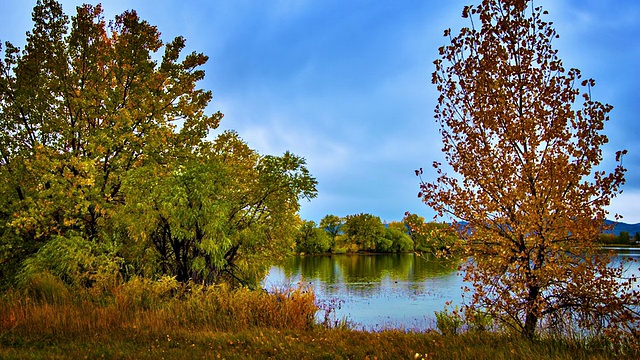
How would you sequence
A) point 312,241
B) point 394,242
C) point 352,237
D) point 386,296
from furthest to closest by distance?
point 394,242 → point 352,237 → point 312,241 → point 386,296

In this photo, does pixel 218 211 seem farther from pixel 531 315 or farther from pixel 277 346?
pixel 531 315

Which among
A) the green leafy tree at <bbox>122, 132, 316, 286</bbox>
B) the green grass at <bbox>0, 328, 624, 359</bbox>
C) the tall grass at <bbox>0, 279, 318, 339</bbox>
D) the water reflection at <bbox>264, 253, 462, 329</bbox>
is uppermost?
the green leafy tree at <bbox>122, 132, 316, 286</bbox>

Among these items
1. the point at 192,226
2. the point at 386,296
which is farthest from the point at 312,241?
the point at 192,226

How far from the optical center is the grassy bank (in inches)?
242

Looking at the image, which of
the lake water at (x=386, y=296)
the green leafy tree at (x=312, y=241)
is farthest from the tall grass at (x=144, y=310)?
the green leafy tree at (x=312, y=241)

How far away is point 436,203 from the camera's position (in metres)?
7.82

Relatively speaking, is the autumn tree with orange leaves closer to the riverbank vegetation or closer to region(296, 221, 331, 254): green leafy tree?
the riverbank vegetation

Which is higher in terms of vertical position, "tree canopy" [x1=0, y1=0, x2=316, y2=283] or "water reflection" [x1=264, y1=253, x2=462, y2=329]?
"tree canopy" [x1=0, y1=0, x2=316, y2=283]

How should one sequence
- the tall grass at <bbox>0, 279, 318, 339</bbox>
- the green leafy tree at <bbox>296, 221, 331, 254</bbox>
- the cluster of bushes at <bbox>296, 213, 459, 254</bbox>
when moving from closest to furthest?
the tall grass at <bbox>0, 279, 318, 339</bbox>, the green leafy tree at <bbox>296, 221, 331, 254</bbox>, the cluster of bushes at <bbox>296, 213, 459, 254</bbox>

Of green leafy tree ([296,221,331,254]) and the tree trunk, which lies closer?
the tree trunk

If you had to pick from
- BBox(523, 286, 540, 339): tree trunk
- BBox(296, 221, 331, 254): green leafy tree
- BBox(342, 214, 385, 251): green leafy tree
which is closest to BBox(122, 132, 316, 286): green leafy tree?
BBox(523, 286, 540, 339): tree trunk

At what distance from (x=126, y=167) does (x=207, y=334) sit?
9.57 m

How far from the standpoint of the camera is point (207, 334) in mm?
7312

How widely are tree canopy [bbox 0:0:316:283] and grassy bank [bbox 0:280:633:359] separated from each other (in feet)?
8.89
